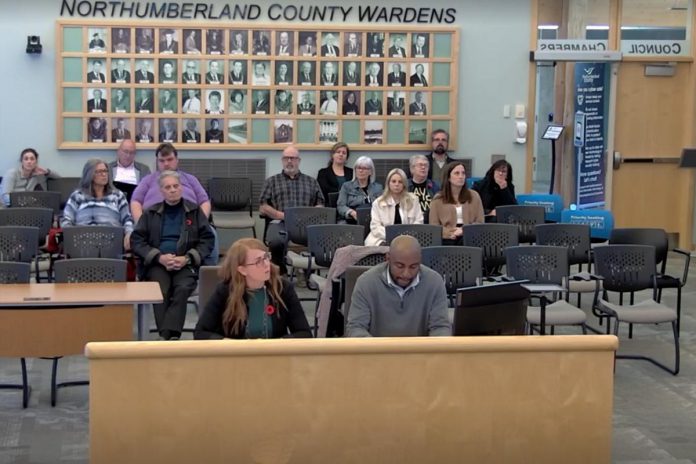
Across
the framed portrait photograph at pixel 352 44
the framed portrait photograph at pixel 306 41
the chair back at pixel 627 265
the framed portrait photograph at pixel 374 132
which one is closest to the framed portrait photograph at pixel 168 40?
the framed portrait photograph at pixel 306 41

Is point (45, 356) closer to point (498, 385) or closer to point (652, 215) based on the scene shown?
point (498, 385)

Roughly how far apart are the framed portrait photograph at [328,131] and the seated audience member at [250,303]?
7282 mm

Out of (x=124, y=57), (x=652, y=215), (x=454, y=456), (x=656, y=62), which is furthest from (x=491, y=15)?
(x=454, y=456)

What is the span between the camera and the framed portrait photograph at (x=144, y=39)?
1317 centimetres

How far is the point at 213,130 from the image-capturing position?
1345 centimetres

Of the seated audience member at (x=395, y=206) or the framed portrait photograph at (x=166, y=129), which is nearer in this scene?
the seated audience member at (x=395, y=206)

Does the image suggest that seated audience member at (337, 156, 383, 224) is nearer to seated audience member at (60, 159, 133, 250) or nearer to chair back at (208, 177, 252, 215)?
chair back at (208, 177, 252, 215)

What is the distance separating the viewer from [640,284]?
9.30 meters

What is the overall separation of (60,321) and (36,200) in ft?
15.7

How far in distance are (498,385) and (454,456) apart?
40 cm

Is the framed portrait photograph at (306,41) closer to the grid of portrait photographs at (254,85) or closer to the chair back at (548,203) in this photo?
the grid of portrait photographs at (254,85)

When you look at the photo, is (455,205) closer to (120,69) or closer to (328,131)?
(328,131)

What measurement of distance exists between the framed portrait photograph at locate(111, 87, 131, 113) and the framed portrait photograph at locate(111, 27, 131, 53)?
434 millimetres

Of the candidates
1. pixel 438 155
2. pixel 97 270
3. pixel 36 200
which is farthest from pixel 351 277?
pixel 438 155
